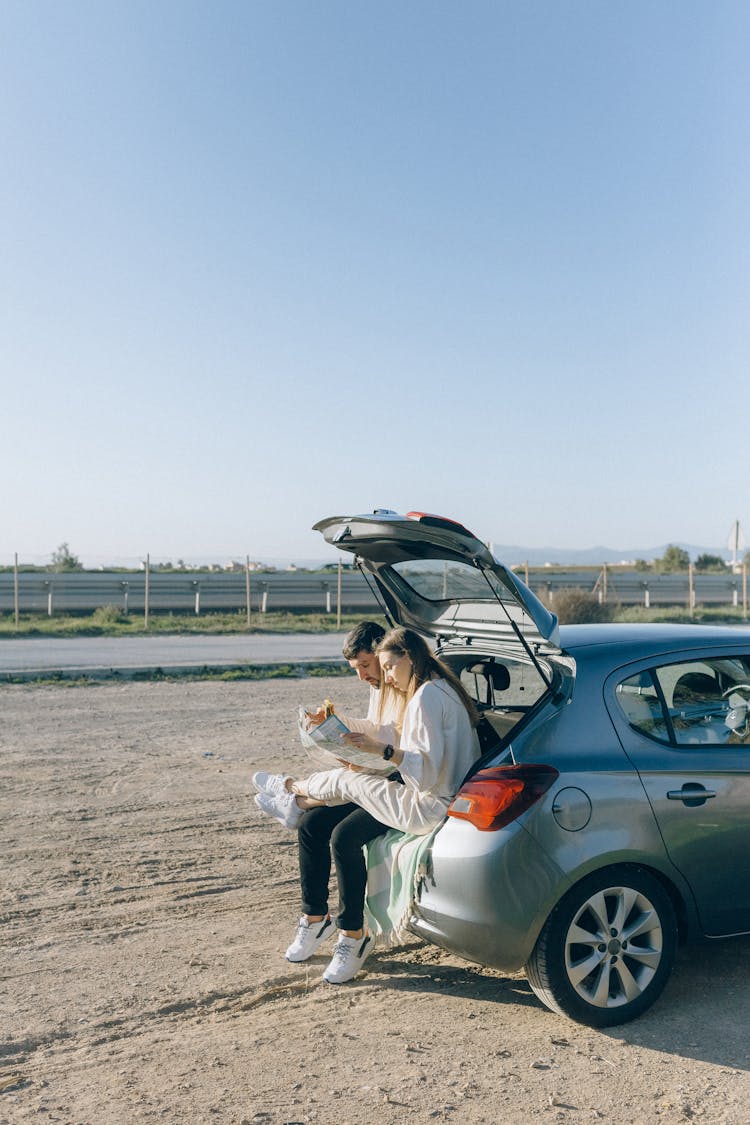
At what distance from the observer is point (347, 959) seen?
180 inches

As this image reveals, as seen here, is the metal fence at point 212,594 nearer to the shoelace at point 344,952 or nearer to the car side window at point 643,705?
the car side window at point 643,705

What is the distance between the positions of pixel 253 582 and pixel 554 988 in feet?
119

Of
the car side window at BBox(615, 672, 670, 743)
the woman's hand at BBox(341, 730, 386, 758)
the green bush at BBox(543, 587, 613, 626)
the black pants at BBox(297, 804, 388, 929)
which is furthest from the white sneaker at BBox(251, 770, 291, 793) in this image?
the green bush at BBox(543, 587, 613, 626)

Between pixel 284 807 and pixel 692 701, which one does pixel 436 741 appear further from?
pixel 692 701

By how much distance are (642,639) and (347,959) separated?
1913 millimetres

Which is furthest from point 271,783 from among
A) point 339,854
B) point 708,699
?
point 708,699

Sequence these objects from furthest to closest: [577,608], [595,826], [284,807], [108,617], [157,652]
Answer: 1. [108,617]
2. [577,608]
3. [157,652]
4. [284,807]
5. [595,826]

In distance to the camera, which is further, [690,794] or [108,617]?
[108,617]

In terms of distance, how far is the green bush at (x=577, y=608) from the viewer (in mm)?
25000

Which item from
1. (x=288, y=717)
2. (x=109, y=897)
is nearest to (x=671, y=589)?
(x=288, y=717)

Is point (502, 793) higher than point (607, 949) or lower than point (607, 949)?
higher

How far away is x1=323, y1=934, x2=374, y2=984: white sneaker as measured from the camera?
180 inches

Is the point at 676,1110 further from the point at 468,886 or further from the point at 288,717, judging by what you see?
the point at 288,717

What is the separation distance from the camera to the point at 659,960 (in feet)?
13.6
